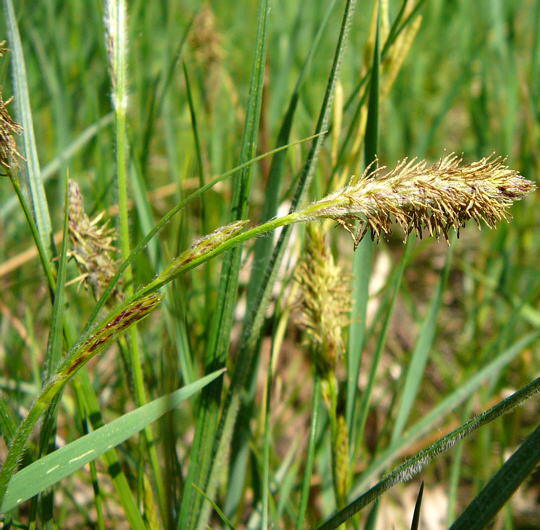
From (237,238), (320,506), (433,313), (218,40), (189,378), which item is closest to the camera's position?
(237,238)

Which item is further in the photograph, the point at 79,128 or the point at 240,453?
the point at 79,128

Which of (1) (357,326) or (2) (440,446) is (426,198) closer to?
(2) (440,446)

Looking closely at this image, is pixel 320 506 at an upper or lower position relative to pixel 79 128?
lower

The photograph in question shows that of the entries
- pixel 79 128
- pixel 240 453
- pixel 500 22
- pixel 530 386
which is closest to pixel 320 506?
pixel 240 453

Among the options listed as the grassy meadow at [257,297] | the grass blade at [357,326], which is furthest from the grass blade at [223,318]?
the grass blade at [357,326]

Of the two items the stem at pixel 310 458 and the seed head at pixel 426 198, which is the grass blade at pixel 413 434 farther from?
the seed head at pixel 426 198

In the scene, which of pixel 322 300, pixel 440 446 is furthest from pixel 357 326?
pixel 440 446

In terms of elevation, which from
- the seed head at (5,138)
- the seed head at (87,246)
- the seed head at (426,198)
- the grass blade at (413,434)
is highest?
the seed head at (5,138)

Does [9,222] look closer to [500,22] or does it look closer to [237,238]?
[237,238]
